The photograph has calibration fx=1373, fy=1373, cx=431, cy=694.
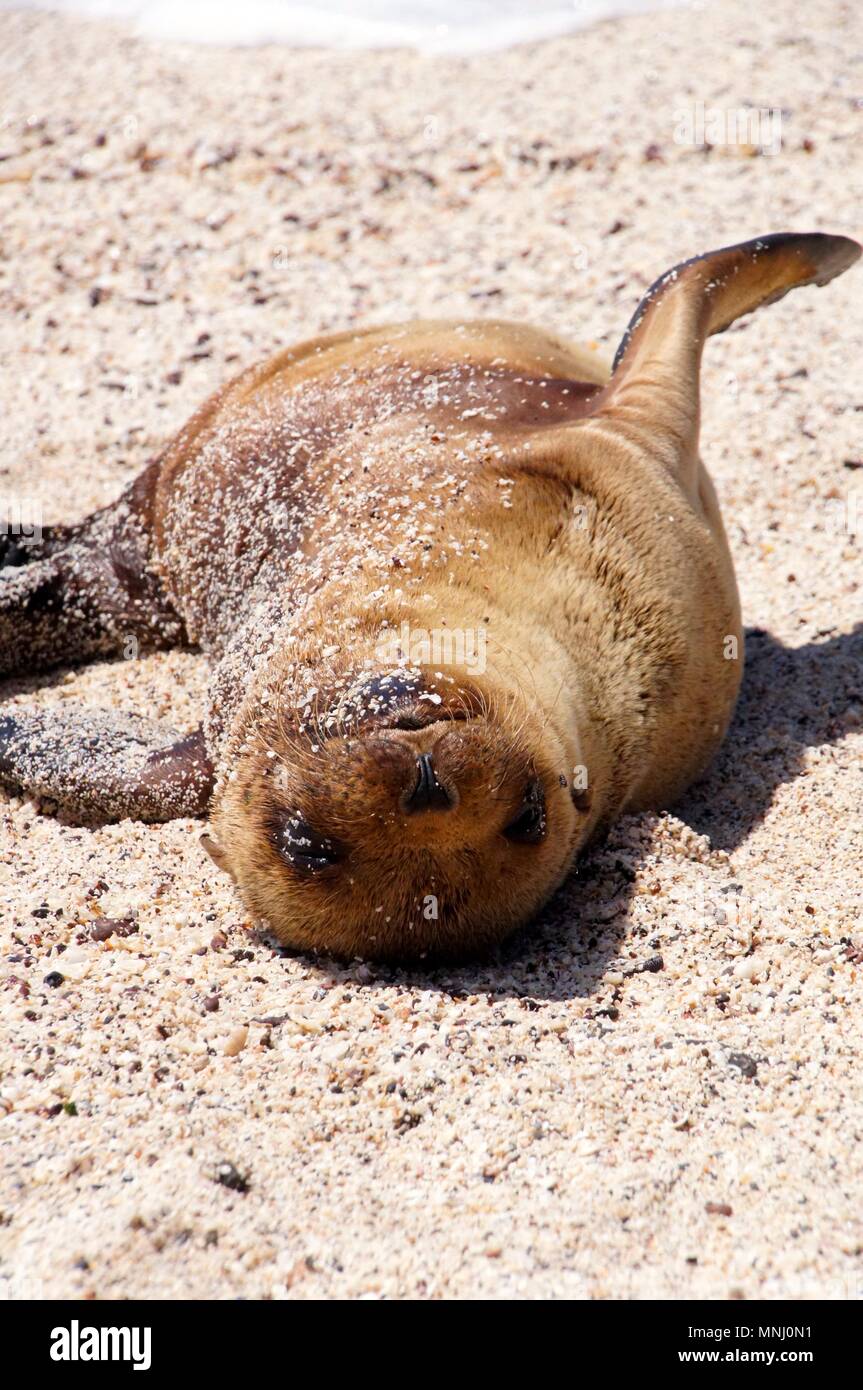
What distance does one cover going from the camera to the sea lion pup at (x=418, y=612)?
2945 mm

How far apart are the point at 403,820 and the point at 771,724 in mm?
1997

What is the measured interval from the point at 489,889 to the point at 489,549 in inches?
36.9

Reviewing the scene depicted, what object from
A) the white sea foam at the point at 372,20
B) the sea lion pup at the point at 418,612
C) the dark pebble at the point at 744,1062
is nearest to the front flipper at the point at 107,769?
the sea lion pup at the point at 418,612

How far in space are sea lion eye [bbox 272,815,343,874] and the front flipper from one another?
953 mm

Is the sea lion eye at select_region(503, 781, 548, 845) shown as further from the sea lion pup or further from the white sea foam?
the white sea foam

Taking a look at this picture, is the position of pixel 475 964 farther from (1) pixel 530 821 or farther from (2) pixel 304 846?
(2) pixel 304 846

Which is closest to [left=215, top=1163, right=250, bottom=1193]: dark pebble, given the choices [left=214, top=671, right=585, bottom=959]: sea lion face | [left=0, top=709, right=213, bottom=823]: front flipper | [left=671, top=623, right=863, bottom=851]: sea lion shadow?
[left=214, top=671, right=585, bottom=959]: sea lion face

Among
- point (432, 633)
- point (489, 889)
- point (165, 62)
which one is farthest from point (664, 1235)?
point (165, 62)

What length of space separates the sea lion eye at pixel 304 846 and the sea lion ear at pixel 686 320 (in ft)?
5.62

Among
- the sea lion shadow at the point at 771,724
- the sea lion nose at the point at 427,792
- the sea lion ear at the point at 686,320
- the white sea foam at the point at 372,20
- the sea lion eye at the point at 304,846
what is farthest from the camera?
the white sea foam at the point at 372,20

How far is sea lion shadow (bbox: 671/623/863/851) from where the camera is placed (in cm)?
398

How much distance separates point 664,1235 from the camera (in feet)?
7.91

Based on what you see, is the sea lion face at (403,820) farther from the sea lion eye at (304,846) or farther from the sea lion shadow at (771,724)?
the sea lion shadow at (771,724)
